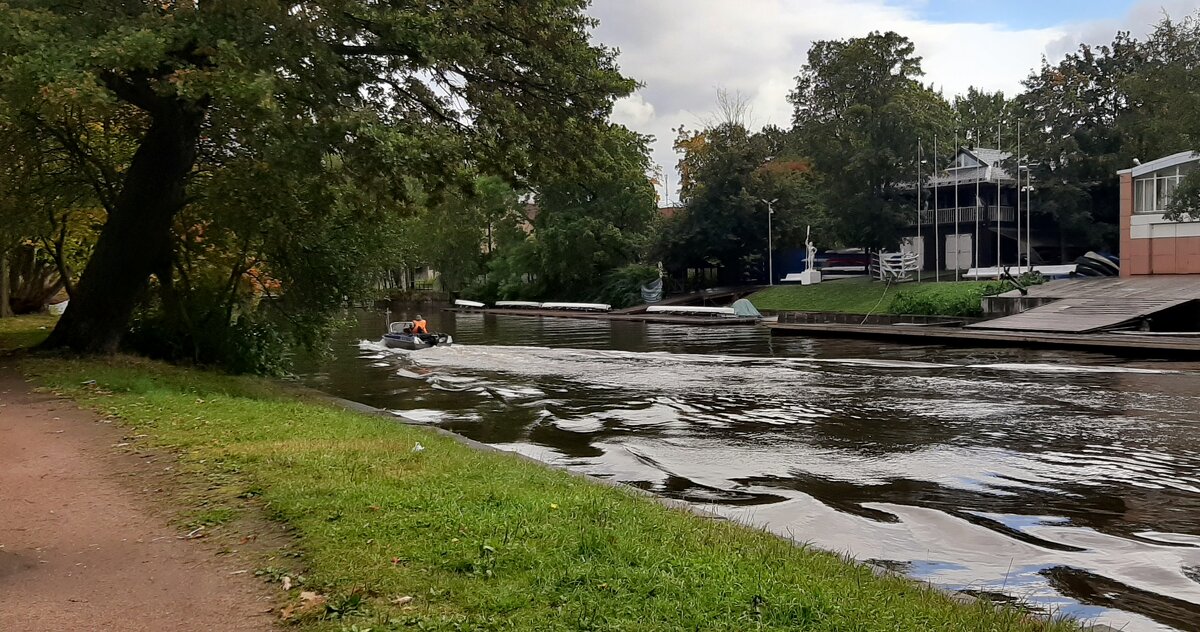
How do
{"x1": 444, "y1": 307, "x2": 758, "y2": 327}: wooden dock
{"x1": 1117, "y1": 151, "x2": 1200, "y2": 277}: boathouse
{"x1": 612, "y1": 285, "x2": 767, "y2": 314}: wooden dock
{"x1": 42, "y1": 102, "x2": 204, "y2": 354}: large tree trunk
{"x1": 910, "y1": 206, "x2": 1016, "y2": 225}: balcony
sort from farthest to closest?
{"x1": 612, "y1": 285, "x2": 767, "y2": 314}: wooden dock < {"x1": 910, "y1": 206, "x2": 1016, "y2": 225}: balcony < {"x1": 444, "y1": 307, "x2": 758, "y2": 327}: wooden dock < {"x1": 1117, "y1": 151, "x2": 1200, "y2": 277}: boathouse < {"x1": 42, "y1": 102, "x2": 204, "y2": 354}: large tree trunk

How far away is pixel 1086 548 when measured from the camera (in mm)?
8289

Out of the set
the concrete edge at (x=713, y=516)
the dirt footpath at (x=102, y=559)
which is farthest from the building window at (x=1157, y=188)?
the dirt footpath at (x=102, y=559)

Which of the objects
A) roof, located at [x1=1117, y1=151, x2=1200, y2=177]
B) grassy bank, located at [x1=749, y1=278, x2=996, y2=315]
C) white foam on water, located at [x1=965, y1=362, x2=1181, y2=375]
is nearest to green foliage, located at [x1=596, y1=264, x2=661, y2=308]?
grassy bank, located at [x1=749, y1=278, x2=996, y2=315]

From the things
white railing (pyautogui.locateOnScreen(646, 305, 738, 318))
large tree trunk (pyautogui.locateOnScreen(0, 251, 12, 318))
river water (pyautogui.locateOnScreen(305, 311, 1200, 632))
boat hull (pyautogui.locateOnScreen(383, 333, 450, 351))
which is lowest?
river water (pyautogui.locateOnScreen(305, 311, 1200, 632))

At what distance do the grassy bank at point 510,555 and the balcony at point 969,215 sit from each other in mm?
48719

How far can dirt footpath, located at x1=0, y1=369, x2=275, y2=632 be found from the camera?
4.97 m

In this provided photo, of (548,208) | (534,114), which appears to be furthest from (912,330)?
(548,208)

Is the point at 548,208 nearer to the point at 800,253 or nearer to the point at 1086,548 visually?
the point at 800,253

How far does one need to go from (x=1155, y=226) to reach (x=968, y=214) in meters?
13.6

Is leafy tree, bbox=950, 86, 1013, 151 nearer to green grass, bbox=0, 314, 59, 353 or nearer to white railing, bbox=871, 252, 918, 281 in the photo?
white railing, bbox=871, 252, 918, 281

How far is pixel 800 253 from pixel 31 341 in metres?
51.6

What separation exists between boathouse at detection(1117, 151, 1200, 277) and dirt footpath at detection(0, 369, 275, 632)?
41730 mm

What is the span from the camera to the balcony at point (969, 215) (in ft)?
172

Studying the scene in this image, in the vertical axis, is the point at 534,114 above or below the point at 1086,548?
above
